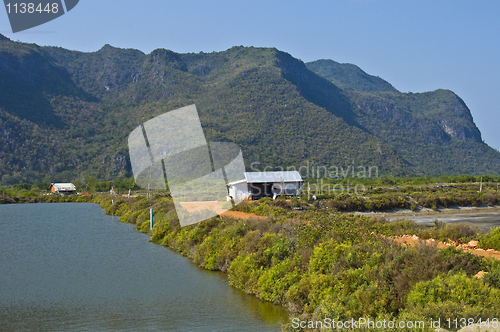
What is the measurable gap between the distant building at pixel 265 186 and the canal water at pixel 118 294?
661 inches

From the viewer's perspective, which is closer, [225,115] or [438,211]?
[438,211]

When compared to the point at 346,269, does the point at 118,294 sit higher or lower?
lower

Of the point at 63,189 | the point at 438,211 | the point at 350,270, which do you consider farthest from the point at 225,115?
the point at 350,270

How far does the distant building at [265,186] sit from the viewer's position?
126 feet

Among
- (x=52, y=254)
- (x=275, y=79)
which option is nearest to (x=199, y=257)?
(x=52, y=254)

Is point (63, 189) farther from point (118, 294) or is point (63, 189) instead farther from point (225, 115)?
point (118, 294)

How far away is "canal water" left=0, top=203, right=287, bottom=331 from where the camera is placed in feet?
35.1

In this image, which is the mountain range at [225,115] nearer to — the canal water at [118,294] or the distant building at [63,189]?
the distant building at [63,189]

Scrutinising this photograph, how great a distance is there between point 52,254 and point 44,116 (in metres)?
120

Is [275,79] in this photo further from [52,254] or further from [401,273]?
[401,273]

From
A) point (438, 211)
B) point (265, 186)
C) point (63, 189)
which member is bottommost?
point (63, 189)

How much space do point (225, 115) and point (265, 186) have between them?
256 feet

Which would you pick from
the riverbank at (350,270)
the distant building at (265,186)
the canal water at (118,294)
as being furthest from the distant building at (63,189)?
the riverbank at (350,270)

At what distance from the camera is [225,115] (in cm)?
11525
